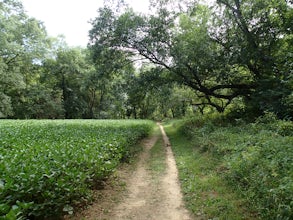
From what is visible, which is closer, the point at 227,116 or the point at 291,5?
the point at 291,5

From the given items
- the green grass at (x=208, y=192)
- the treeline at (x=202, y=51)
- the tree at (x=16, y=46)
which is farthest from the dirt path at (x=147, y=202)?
the tree at (x=16, y=46)

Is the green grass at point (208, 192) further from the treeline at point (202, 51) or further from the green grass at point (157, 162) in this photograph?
the treeline at point (202, 51)

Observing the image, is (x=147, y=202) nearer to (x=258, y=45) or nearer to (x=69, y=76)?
(x=258, y=45)

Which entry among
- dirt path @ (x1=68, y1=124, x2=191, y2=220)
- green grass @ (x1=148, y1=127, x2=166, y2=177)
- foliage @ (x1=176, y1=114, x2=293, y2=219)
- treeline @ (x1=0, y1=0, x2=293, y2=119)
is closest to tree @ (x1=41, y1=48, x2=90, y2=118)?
treeline @ (x1=0, y1=0, x2=293, y2=119)

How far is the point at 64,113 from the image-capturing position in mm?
42688

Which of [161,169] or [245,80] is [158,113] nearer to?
[245,80]

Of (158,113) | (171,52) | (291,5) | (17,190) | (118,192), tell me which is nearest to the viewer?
(17,190)

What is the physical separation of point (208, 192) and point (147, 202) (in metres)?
1.60

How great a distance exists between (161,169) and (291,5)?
993 centimetres

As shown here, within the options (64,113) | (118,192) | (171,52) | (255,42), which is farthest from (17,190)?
(64,113)

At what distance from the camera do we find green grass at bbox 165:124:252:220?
457cm

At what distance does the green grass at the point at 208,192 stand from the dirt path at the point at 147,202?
0.28 meters

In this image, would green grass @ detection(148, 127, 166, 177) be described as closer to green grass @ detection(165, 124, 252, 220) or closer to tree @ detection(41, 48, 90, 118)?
green grass @ detection(165, 124, 252, 220)

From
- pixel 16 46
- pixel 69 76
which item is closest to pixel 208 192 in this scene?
pixel 16 46
